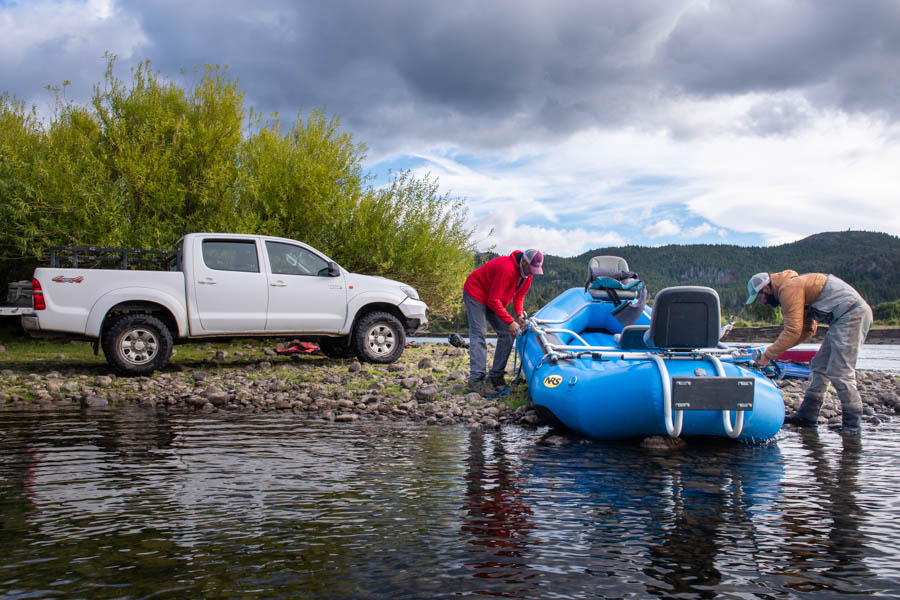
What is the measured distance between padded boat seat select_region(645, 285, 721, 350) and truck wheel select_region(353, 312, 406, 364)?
18.3 ft

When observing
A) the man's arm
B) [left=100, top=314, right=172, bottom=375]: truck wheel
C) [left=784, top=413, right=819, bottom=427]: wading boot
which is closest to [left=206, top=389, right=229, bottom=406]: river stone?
[left=100, top=314, right=172, bottom=375]: truck wheel

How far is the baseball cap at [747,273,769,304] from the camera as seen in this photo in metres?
7.96

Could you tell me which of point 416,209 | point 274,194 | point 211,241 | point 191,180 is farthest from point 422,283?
point 211,241

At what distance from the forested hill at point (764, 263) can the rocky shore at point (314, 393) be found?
65307mm

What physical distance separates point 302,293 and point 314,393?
2324 mm

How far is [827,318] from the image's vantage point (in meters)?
8.14

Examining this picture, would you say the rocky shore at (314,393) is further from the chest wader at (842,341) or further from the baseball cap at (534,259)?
the baseball cap at (534,259)

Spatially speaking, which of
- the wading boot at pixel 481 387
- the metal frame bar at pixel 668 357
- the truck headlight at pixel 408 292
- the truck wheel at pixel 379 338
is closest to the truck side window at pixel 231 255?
the truck wheel at pixel 379 338

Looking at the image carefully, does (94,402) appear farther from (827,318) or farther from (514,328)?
(827,318)

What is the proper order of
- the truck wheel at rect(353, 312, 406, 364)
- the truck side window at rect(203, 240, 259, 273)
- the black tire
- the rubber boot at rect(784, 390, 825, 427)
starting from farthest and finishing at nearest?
the black tire < the truck wheel at rect(353, 312, 406, 364) < the truck side window at rect(203, 240, 259, 273) < the rubber boot at rect(784, 390, 825, 427)

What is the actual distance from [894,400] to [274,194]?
13512mm

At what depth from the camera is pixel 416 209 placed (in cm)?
1866

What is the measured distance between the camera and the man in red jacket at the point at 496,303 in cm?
886

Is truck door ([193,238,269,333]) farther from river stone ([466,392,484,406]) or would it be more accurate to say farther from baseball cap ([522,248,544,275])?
baseball cap ([522,248,544,275])
